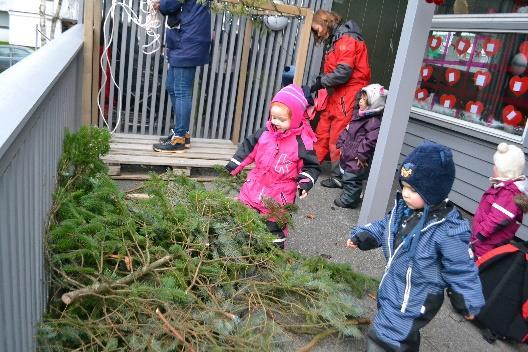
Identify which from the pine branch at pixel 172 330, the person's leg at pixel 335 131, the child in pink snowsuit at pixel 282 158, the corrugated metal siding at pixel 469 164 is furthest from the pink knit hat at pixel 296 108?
the corrugated metal siding at pixel 469 164

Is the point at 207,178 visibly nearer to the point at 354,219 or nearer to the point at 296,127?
the point at 354,219

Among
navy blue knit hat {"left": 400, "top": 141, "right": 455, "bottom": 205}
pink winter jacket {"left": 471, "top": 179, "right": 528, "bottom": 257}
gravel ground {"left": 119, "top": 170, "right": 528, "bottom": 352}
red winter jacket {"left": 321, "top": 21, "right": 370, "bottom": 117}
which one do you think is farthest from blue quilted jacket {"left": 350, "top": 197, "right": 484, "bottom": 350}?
red winter jacket {"left": 321, "top": 21, "right": 370, "bottom": 117}

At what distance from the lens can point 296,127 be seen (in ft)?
12.0

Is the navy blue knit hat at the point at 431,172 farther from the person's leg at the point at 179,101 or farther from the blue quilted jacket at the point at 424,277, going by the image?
the person's leg at the point at 179,101

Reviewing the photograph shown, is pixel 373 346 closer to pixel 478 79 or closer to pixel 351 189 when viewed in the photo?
pixel 351 189

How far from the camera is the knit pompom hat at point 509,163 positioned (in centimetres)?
404

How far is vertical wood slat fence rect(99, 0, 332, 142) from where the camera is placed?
599 cm

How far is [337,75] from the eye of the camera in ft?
19.2

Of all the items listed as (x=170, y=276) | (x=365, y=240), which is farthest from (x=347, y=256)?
(x=170, y=276)

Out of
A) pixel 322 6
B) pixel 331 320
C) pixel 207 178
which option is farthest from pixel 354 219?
pixel 322 6

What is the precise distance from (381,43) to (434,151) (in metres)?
5.39

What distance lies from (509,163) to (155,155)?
3.52 m

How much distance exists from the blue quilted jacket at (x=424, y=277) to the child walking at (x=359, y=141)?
105 inches

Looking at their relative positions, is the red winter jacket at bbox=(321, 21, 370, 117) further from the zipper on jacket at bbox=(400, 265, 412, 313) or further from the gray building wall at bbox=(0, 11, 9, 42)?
the gray building wall at bbox=(0, 11, 9, 42)
